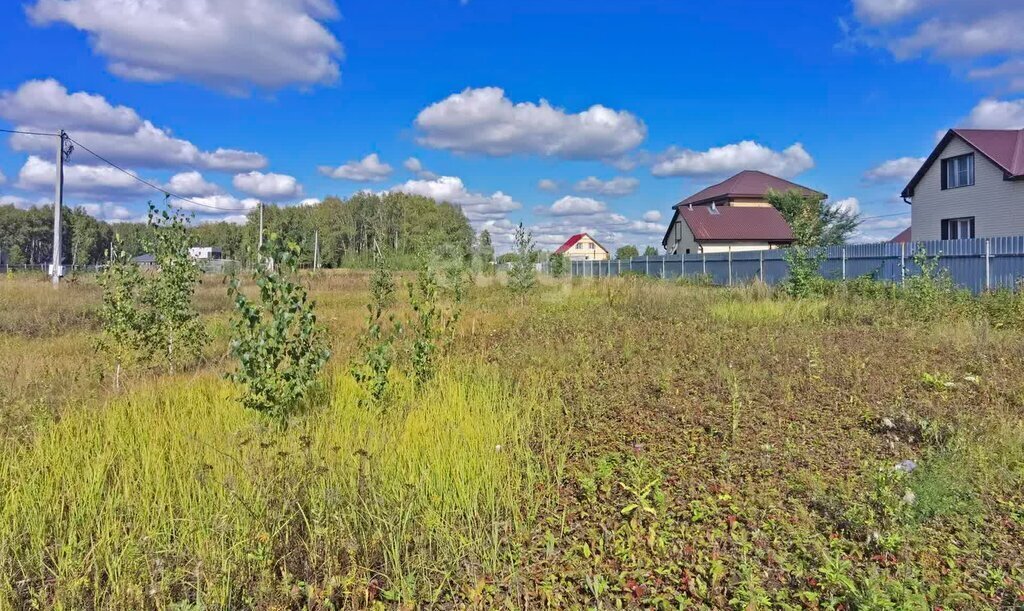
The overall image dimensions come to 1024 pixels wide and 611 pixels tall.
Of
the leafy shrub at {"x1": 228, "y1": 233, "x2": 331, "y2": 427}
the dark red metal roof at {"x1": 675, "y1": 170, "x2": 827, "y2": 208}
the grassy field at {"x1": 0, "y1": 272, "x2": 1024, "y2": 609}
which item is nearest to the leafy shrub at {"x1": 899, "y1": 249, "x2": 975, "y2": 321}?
the grassy field at {"x1": 0, "y1": 272, "x2": 1024, "y2": 609}

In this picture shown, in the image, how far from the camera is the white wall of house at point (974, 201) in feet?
63.1

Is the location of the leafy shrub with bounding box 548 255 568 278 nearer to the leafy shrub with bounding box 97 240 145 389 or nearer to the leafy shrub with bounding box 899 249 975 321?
the leafy shrub with bounding box 899 249 975 321

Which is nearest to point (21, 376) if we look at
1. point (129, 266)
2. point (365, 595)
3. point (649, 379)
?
point (129, 266)

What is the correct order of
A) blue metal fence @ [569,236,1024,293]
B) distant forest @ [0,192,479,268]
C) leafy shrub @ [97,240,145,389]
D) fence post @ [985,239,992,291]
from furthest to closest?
distant forest @ [0,192,479,268] → fence post @ [985,239,992,291] → blue metal fence @ [569,236,1024,293] → leafy shrub @ [97,240,145,389]

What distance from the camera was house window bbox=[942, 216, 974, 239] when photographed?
69.1ft

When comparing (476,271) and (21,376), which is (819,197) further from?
(21,376)

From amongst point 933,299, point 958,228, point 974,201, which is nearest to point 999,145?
point 974,201

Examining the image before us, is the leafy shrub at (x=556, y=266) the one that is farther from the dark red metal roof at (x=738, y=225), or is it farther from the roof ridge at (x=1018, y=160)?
the roof ridge at (x=1018, y=160)

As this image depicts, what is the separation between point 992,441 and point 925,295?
7439 millimetres

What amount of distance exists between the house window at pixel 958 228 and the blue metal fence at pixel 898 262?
27.4 feet

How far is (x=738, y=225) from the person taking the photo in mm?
34250

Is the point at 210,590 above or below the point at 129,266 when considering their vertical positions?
below

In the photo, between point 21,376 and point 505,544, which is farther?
point 21,376

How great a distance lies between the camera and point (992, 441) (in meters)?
3.52
